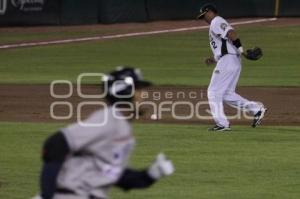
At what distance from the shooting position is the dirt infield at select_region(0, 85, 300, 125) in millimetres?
17328

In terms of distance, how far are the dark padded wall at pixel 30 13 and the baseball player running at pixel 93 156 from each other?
1164 inches

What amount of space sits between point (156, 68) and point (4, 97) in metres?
7.16

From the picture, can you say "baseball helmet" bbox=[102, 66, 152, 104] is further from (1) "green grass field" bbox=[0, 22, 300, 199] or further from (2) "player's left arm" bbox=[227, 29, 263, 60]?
(2) "player's left arm" bbox=[227, 29, 263, 60]

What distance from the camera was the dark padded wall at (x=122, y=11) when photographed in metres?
35.5

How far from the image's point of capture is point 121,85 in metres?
5.96

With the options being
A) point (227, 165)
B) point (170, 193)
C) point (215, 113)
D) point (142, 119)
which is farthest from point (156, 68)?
point (170, 193)

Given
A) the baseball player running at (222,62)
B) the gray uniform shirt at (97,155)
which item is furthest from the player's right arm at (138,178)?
the baseball player running at (222,62)

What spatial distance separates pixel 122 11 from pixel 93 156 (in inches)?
1200

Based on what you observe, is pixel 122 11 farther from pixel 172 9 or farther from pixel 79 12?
pixel 172 9

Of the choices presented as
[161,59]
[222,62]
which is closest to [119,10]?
[161,59]

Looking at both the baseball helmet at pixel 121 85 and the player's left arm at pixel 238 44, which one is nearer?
the baseball helmet at pixel 121 85

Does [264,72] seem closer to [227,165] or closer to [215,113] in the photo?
[215,113]

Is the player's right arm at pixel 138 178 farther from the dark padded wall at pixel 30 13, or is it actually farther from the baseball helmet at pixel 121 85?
the dark padded wall at pixel 30 13

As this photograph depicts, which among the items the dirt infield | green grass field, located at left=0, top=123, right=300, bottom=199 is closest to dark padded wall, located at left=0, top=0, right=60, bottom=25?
the dirt infield
